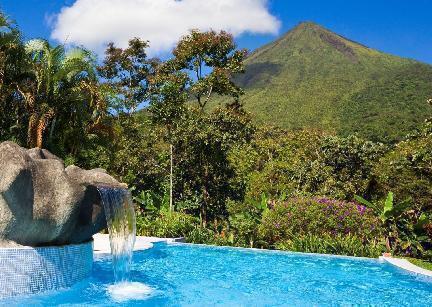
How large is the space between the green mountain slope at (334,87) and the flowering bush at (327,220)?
26852 mm

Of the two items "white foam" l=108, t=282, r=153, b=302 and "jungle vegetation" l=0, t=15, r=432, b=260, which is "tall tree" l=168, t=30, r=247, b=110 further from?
"white foam" l=108, t=282, r=153, b=302

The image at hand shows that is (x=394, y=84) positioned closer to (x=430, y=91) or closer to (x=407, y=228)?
(x=430, y=91)

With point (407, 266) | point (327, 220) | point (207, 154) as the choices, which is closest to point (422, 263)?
point (407, 266)

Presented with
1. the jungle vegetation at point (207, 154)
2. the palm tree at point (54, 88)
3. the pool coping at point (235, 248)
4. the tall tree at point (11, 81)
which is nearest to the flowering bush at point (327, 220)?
the jungle vegetation at point (207, 154)

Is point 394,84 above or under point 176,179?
above

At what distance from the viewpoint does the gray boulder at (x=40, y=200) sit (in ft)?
28.3

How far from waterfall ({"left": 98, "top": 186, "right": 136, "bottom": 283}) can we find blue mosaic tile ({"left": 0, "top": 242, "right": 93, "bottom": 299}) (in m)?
1.09

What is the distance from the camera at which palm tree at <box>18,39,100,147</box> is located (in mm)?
15625

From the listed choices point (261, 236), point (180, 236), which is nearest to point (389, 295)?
point (261, 236)

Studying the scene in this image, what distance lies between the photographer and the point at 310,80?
7825 centimetres

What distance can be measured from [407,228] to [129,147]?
1237 cm

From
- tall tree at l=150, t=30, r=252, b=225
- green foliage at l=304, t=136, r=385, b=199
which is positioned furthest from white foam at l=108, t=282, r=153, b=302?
green foliage at l=304, t=136, r=385, b=199

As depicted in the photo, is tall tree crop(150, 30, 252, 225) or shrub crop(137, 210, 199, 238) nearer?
shrub crop(137, 210, 199, 238)

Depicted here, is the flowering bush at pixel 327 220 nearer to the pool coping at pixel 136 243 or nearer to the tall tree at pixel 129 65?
the pool coping at pixel 136 243
